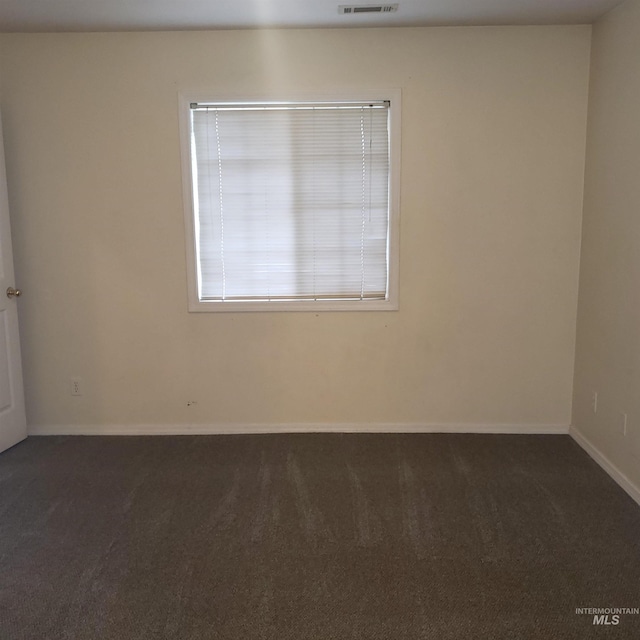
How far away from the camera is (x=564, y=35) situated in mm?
3441

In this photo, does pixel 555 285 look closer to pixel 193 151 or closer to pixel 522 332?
pixel 522 332

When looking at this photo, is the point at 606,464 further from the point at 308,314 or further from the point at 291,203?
the point at 291,203

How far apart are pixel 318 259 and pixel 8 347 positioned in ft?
6.85

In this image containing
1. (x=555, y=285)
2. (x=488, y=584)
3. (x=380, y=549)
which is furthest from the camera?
(x=555, y=285)

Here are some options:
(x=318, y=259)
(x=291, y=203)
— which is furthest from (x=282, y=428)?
(x=291, y=203)

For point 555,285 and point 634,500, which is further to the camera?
point 555,285

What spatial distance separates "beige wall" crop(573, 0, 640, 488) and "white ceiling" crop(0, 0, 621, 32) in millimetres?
311

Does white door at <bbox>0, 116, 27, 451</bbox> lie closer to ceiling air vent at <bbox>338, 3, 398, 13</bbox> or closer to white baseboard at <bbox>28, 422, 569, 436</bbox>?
white baseboard at <bbox>28, 422, 569, 436</bbox>

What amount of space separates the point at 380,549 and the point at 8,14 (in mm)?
3472

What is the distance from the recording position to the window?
11.8 feet

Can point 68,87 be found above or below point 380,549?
above

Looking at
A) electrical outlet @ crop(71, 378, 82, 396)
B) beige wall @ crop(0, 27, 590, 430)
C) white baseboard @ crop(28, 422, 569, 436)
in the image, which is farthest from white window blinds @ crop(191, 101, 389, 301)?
electrical outlet @ crop(71, 378, 82, 396)

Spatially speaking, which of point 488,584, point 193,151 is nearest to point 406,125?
point 193,151

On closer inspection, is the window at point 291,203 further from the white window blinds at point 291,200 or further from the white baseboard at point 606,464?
the white baseboard at point 606,464
